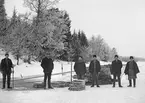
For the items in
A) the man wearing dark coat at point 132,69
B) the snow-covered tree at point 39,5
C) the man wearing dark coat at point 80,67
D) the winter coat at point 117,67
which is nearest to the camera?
the man wearing dark coat at point 132,69

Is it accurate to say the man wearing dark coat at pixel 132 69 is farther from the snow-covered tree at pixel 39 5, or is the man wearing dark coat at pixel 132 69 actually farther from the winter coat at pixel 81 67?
the snow-covered tree at pixel 39 5

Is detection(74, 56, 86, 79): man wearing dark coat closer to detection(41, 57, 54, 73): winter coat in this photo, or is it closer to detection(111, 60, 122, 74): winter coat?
detection(111, 60, 122, 74): winter coat

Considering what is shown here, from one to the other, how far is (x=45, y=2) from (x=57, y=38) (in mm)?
6241

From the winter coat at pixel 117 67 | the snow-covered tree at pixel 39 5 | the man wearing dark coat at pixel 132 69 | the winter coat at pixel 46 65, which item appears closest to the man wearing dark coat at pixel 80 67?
the winter coat at pixel 117 67

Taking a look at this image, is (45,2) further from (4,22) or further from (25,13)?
(4,22)

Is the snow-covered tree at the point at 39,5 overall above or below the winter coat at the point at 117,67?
above

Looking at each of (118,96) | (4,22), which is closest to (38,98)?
(118,96)

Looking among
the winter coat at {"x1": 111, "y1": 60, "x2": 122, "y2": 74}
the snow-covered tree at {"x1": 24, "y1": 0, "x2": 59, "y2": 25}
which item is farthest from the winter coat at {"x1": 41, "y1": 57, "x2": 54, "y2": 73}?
the snow-covered tree at {"x1": 24, "y1": 0, "x2": 59, "y2": 25}

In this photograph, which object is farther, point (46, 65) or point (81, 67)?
point (81, 67)

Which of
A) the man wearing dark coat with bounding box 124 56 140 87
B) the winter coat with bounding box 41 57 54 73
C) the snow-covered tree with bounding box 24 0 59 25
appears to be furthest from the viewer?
the snow-covered tree with bounding box 24 0 59 25

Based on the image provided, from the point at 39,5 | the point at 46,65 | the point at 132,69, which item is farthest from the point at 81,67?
the point at 39,5

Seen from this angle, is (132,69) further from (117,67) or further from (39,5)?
(39,5)

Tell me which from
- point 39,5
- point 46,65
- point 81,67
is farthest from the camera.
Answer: point 39,5

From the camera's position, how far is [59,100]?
857 cm
